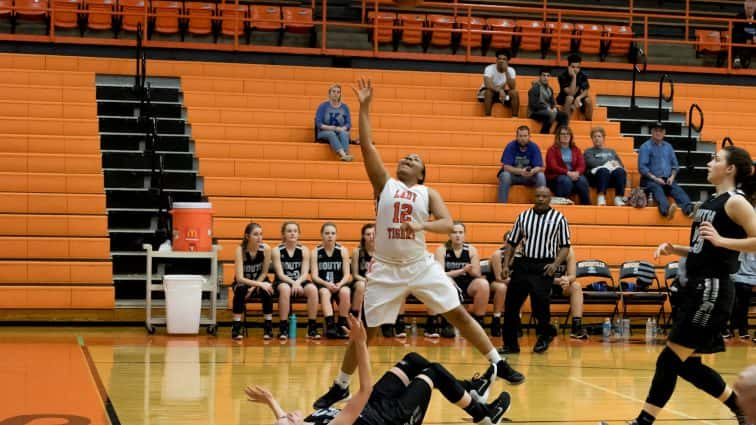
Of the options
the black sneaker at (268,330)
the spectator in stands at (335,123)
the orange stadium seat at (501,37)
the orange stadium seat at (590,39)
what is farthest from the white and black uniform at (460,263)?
the orange stadium seat at (590,39)

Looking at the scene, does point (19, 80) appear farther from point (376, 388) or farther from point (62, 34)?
point (376, 388)

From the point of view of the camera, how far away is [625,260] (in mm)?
14641

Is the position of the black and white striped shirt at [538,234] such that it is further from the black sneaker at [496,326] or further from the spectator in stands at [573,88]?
the spectator in stands at [573,88]

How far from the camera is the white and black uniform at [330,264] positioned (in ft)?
41.2

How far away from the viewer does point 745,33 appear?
21.5m

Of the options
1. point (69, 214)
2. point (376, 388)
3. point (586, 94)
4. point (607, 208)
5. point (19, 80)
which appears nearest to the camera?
point (376, 388)

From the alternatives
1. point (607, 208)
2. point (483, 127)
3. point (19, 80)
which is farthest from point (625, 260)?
point (19, 80)

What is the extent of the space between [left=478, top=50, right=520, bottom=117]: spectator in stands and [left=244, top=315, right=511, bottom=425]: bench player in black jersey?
38.7 ft

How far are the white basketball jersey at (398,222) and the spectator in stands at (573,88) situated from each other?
10449 millimetres

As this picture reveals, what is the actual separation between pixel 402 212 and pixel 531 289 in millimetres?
4448

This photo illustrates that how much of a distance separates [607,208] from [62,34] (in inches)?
414

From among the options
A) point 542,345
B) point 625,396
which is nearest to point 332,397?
point 625,396

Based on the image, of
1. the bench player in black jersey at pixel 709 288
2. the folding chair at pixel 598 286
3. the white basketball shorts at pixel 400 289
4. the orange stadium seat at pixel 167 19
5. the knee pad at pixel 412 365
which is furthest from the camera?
the orange stadium seat at pixel 167 19

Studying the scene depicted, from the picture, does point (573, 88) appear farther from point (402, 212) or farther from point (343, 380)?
point (343, 380)
